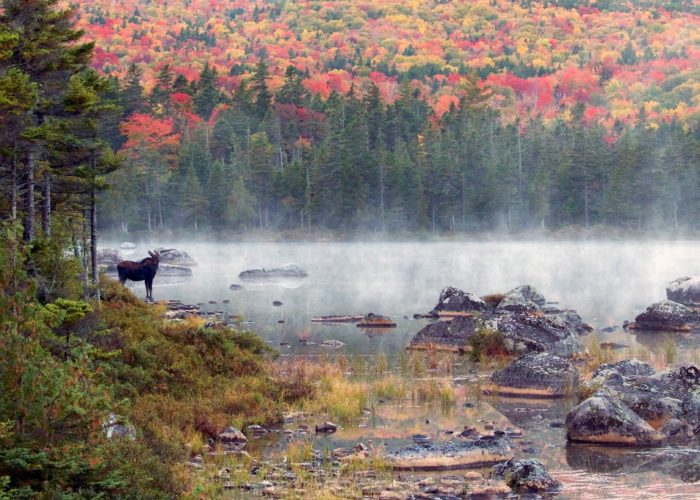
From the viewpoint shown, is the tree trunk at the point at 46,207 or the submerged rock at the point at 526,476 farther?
the tree trunk at the point at 46,207

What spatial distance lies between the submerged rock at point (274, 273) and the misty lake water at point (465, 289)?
1.01 meters

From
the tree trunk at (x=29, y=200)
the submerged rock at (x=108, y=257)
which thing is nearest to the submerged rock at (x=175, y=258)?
the submerged rock at (x=108, y=257)

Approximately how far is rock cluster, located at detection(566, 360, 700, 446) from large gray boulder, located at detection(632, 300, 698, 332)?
15.6 meters

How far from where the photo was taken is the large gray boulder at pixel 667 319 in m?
39.6

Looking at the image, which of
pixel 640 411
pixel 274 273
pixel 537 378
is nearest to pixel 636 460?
pixel 640 411

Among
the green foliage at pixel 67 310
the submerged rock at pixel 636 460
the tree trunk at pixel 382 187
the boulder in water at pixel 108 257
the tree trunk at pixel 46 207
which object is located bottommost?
the submerged rock at pixel 636 460

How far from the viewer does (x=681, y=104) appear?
7087 inches

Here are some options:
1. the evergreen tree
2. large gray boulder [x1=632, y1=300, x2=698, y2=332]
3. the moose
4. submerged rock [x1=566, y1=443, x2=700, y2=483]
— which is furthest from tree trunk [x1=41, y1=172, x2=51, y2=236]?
the evergreen tree

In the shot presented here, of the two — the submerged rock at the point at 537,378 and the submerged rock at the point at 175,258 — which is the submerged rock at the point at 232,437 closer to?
the submerged rock at the point at 537,378

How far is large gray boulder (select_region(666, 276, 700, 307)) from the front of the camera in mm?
47281

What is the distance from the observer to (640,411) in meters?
22.1

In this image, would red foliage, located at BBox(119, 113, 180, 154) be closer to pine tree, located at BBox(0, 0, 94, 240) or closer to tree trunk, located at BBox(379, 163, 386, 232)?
tree trunk, located at BBox(379, 163, 386, 232)

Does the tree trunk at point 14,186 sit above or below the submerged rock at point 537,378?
above

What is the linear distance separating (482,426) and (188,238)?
329 feet
